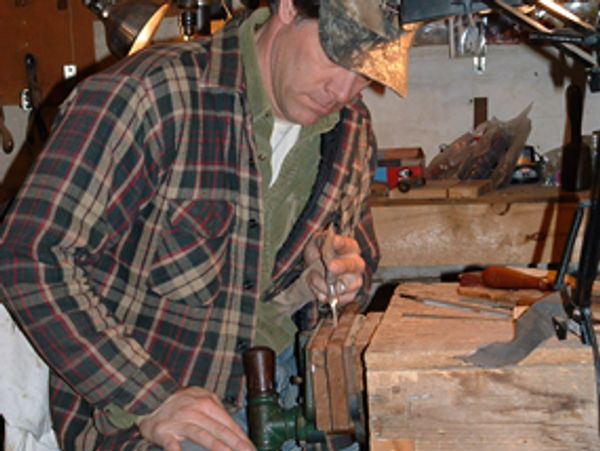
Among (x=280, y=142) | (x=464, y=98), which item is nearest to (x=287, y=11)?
(x=280, y=142)

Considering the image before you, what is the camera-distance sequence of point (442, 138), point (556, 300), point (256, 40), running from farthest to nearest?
1. point (442, 138)
2. point (256, 40)
3. point (556, 300)

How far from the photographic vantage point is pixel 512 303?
51.1 inches

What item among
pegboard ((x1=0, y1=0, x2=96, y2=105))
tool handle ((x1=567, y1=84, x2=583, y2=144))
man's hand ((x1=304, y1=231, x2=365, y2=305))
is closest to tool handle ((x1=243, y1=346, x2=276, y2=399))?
man's hand ((x1=304, y1=231, x2=365, y2=305))

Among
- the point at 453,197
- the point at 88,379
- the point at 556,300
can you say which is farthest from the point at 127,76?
the point at 453,197

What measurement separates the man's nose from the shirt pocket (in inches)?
9.9

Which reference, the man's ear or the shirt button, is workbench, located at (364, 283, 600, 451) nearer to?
the shirt button

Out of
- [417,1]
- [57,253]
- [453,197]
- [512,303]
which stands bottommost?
[453,197]

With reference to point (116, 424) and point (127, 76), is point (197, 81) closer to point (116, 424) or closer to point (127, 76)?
point (127, 76)

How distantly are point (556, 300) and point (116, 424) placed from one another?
677 millimetres

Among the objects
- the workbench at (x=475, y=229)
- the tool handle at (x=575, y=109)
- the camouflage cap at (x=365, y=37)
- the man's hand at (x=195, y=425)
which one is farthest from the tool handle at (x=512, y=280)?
the tool handle at (x=575, y=109)

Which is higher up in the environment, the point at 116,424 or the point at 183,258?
the point at 183,258

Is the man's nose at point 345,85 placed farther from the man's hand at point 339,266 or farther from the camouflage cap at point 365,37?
the man's hand at point 339,266

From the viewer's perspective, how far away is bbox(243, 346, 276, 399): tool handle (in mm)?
1279

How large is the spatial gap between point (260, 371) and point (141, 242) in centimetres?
28
